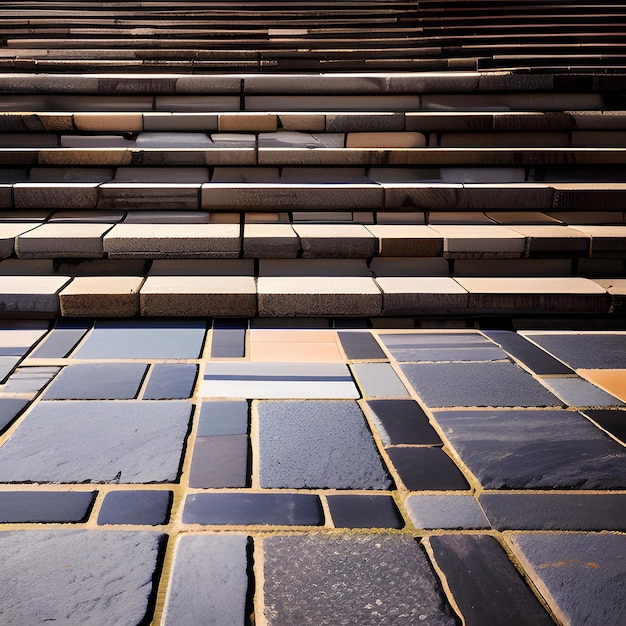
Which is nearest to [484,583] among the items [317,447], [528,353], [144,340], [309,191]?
[317,447]

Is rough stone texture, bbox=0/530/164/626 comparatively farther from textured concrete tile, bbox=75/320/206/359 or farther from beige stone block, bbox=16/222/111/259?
beige stone block, bbox=16/222/111/259

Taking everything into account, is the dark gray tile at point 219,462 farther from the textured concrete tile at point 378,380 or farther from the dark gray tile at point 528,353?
the dark gray tile at point 528,353

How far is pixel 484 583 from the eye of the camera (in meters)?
1.07

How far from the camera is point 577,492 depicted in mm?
1361

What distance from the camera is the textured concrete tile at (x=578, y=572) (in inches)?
40.3

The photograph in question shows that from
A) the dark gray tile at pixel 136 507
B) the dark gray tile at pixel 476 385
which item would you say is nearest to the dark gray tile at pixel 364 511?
the dark gray tile at pixel 136 507

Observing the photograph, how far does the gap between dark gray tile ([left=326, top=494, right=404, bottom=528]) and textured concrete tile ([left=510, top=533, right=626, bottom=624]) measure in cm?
25

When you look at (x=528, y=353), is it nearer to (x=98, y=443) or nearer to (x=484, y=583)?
(x=484, y=583)

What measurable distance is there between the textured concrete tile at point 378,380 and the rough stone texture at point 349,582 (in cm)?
69

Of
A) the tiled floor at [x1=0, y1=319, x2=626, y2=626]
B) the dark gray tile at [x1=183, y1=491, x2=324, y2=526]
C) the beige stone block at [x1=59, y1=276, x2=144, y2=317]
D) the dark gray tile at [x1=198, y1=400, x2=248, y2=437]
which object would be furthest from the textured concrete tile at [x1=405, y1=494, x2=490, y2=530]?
the beige stone block at [x1=59, y1=276, x2=144, y2=317]

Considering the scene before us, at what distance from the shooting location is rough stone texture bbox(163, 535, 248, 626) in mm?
995

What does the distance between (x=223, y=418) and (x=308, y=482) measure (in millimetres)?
391

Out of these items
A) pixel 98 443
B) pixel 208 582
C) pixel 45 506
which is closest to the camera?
pixel 208 582

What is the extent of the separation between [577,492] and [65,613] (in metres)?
1.12
